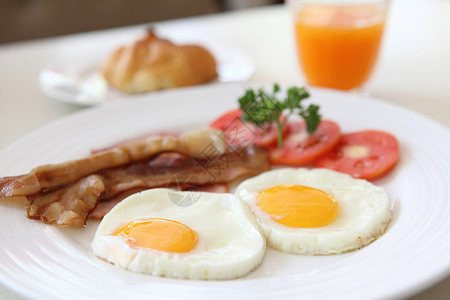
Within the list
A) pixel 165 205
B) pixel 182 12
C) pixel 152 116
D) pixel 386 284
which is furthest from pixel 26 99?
pixel 182 12

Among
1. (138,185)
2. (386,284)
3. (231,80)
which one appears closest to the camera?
(386,284)

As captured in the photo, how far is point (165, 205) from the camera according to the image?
5.04 feet

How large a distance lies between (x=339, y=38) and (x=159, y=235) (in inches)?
56.8

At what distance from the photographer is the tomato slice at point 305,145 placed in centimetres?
187

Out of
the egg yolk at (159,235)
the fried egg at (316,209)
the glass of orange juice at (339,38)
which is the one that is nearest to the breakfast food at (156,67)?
the glass of orange juice at (339,38)

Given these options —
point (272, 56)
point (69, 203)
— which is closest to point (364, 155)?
point (69, 203)

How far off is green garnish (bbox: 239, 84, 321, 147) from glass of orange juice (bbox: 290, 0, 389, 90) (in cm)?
59

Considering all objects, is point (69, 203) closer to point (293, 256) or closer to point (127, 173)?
point (127, 173)

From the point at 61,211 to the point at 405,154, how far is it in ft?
3.84

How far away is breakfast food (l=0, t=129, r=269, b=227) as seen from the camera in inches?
61.2

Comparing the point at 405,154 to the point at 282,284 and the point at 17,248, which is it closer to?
the point at 282,284

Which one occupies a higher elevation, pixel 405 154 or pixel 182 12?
pixel 405 154

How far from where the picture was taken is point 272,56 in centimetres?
321

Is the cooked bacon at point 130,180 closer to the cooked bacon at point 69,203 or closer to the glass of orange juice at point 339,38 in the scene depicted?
the cooked bacon at point 69,203
